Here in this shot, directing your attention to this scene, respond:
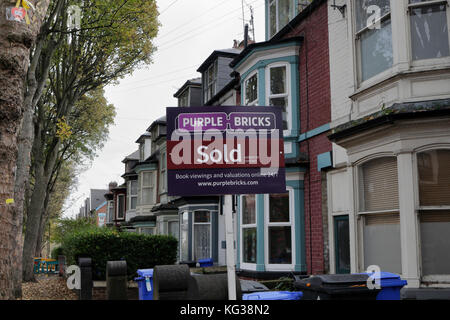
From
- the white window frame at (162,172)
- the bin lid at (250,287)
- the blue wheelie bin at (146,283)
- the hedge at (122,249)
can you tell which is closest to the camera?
the bin lid at (250,287)

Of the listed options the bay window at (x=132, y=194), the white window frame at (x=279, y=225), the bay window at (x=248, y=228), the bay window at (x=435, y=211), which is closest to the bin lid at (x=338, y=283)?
the bay window at (x=435, y=211)

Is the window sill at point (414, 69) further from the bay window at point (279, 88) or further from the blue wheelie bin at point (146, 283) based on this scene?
the blue wheelie bin at point (146, 283)

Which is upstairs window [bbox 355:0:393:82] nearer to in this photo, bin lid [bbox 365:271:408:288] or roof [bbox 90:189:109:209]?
bin lid [bbox 365:271:408:288]

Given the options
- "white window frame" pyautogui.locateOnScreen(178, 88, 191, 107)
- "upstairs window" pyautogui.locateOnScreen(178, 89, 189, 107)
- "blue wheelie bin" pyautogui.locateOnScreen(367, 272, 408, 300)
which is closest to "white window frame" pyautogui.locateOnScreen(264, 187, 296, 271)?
"blue wheelie bin" pyautogui.locateOnScreen(367, 272, 408, 300)

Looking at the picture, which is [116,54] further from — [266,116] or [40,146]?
[266,116]

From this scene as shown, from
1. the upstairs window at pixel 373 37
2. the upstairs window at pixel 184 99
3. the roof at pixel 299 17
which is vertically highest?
the upstairs window at pixel 184 99

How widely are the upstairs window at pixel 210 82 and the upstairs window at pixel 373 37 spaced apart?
36.3 feet

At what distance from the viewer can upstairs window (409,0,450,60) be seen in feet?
25.6

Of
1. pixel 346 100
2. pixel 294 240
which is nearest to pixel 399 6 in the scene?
pixel 346 100

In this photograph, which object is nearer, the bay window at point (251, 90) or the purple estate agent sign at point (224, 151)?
the purple estate agent sign at point (224, 151)

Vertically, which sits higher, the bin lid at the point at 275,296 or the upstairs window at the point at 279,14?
the upstairs window at the point at 279,14

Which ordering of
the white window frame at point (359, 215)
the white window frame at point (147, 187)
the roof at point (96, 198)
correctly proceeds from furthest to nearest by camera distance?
1. the roof at point (96, 198)
2. the white window frame at point (147, 187)
3. the white window frame at point (359, 215)

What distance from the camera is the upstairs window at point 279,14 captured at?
44.7ft
